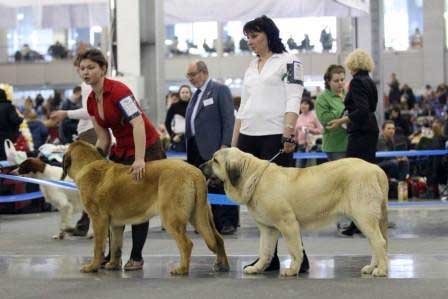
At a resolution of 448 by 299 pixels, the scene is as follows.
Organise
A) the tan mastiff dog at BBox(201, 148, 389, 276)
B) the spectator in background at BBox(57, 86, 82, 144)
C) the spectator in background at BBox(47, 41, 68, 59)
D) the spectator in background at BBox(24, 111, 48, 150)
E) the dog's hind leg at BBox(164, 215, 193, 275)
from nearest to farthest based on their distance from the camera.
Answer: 1. the tan mastiff dog at BBox(201, 148, 389, 276)
2. the dog's hind leg at BBox(164, 215, 193, 275)
3. the spectator in background at BBox(57, 86, 82, 144)
4. the spectator in background at BBox(24, 111, 48, 150)
5. the spectator in background at BBox(47, 41, 68, 59)

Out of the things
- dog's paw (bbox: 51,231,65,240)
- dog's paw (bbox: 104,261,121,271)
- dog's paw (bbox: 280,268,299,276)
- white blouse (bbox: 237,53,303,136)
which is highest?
white blouse (bbox: 237,53,303,136)

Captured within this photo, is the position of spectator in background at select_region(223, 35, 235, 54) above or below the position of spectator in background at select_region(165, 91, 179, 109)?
above

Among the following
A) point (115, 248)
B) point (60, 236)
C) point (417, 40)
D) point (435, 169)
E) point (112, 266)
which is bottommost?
point (60, 236)

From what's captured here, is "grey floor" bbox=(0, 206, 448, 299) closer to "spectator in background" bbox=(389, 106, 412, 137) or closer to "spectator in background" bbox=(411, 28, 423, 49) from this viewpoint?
"spectator in background" bbox=(389, 106, 412, 137)

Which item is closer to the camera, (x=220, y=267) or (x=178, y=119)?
(x=220, y=267)

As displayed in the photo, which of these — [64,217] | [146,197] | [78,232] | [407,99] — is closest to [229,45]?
[407,99]

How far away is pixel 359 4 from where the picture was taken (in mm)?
14375

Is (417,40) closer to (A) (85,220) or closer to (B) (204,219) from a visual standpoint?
(A) (85,220)

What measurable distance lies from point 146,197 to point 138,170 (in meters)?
0.22

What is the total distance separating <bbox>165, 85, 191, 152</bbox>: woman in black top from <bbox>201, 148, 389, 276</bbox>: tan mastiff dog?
20.5ft

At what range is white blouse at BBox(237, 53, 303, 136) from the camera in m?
6.75

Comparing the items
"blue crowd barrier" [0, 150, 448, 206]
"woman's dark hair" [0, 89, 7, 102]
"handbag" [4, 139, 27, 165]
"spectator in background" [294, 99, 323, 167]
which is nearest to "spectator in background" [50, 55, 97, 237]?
"blue crowd barrier" [0, 150, 448, 206]

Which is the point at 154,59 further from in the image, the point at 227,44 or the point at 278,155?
the point at 227,44

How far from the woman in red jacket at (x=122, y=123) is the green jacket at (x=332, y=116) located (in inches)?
126
